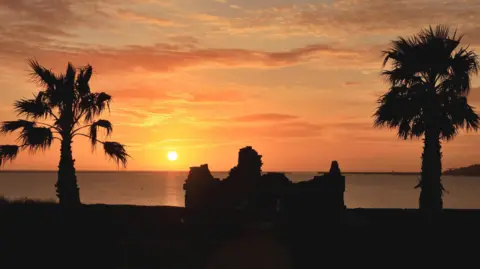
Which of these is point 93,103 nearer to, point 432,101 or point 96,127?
point 96,127

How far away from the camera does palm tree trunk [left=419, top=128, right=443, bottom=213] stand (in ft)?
87.8

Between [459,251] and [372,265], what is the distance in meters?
3.36

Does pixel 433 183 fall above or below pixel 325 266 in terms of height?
above

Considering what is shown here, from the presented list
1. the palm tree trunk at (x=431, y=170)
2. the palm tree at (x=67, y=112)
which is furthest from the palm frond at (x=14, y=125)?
the palm tree trunk at (x=431, y=170)

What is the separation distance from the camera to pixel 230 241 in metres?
21.0

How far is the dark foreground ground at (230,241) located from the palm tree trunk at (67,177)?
13.3 ft

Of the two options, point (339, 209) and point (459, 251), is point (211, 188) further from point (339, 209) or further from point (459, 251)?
point (459, 251)

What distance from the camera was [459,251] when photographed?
772 inches

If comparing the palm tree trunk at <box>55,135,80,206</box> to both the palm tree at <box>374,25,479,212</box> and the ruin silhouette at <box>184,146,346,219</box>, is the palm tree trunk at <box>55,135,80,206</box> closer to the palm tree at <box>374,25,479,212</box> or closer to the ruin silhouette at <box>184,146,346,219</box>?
the ruin silhouette at <box>184,146,346,219</box>

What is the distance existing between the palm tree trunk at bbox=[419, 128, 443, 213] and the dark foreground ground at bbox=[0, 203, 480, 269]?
2102mm

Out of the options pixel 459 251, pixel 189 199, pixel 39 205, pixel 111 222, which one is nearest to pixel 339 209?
pixel 459 251

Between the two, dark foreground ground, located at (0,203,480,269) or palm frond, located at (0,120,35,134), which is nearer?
dark foreground ground, located at (0,203,480,269)

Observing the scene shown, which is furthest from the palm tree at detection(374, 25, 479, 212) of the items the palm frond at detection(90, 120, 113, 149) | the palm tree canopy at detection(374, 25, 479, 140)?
the palm frond at detection(90, 120, 113, 149)

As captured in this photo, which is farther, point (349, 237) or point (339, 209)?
point (339, 209)
